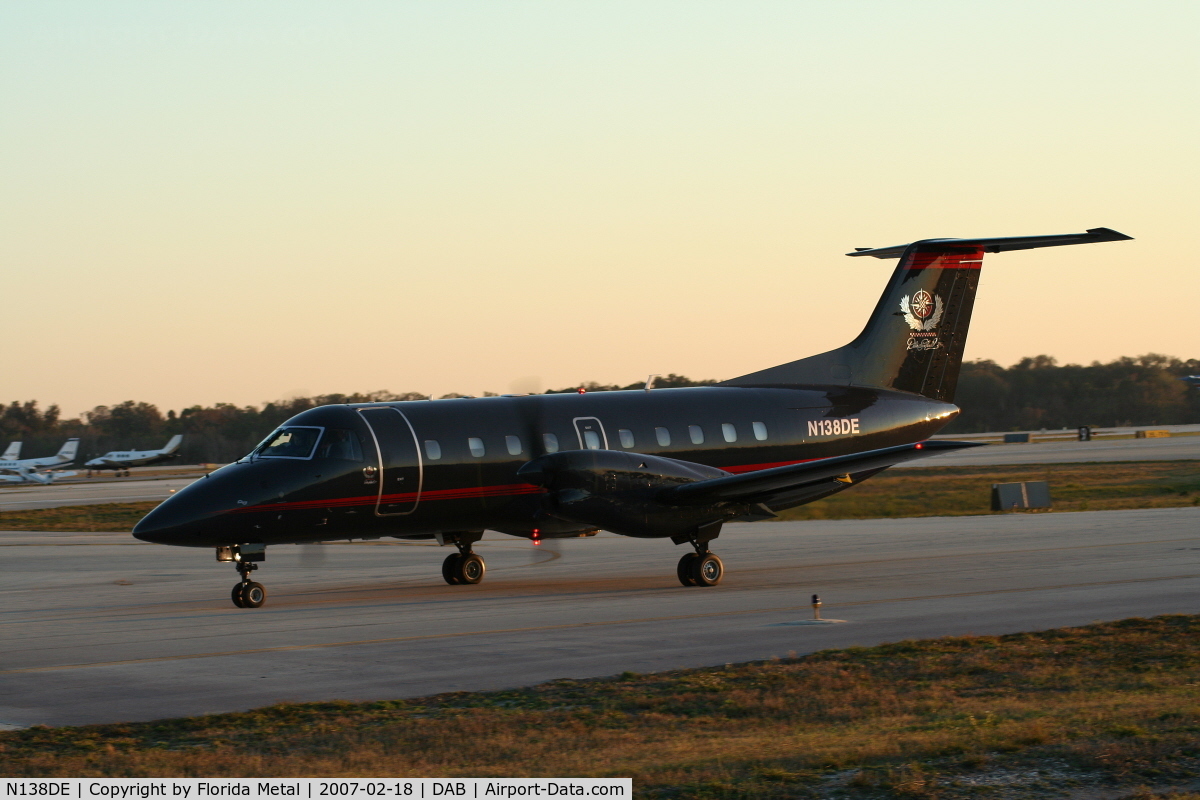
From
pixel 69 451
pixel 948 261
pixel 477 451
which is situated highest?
pixel 948 261

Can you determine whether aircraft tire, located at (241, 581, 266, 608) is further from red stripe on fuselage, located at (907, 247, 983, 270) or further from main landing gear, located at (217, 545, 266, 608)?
red stripe on fuselage, located at (907, 247, 983, 270)

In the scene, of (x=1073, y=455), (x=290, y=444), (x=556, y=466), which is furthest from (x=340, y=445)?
(x=1073, y=455)

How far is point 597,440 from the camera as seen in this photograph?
21875 millimetres

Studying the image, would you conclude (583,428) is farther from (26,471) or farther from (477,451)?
(26,471)

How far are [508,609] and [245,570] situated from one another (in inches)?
172

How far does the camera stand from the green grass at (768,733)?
798 centimetres

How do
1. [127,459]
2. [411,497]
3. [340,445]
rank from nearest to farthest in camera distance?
[340,445] → [411,497] → [127,459]

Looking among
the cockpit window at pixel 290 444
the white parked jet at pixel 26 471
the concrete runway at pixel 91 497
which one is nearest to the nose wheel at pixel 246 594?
the cockpit window at pixel 290 444

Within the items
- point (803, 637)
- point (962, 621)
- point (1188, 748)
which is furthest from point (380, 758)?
point (962, 621)

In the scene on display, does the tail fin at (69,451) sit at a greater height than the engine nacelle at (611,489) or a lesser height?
greater

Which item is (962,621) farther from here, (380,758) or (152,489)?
(152,489)

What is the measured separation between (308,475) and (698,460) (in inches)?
282

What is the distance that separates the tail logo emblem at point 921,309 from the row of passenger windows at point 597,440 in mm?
4617

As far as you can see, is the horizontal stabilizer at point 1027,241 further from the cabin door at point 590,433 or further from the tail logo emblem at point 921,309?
the cabin door at point 590,433
